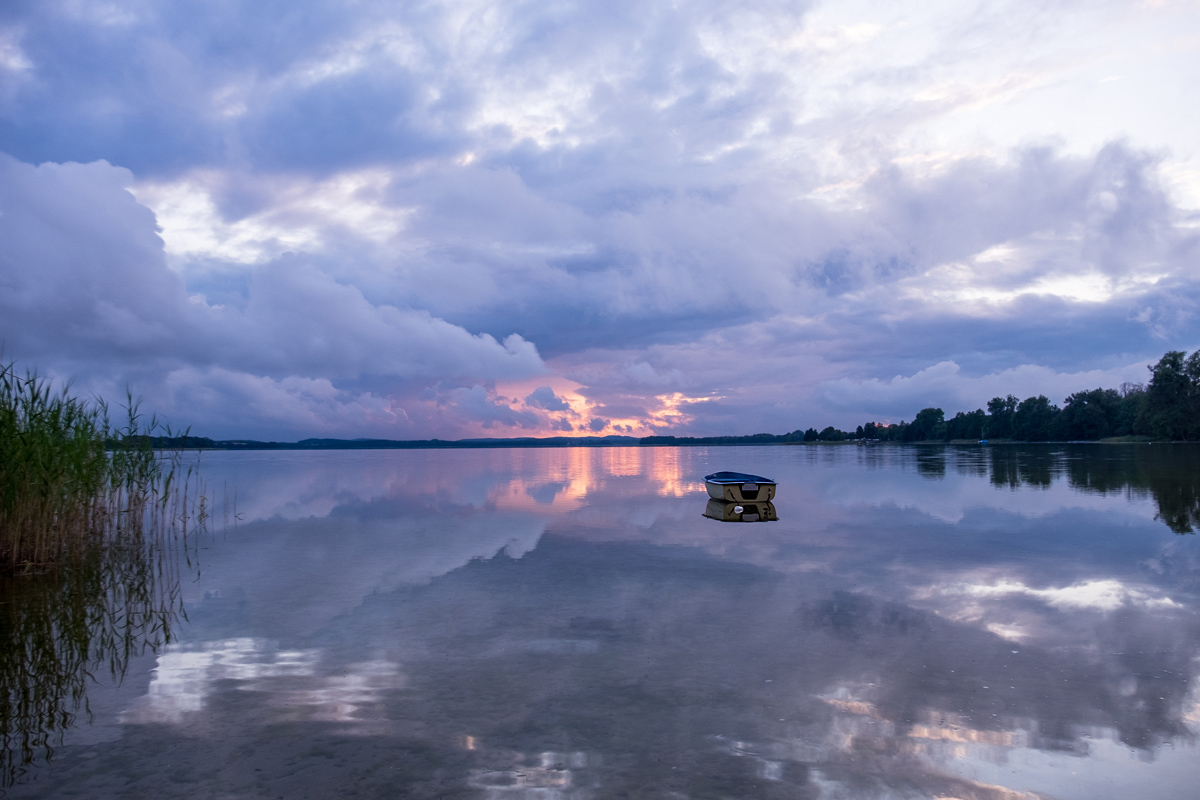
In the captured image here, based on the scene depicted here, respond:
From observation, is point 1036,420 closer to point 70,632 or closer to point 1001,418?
point 1001,418

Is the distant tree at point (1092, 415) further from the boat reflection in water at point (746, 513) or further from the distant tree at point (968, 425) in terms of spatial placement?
the boat reflection in water at point (746, 513)

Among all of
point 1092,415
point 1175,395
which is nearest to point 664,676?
point 1175,395

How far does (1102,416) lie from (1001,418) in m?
32.9

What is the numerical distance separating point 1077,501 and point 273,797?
27.5 m

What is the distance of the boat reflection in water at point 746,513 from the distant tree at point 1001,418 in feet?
546

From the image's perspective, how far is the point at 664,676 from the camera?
24.3 feet

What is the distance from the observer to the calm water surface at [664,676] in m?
5.27

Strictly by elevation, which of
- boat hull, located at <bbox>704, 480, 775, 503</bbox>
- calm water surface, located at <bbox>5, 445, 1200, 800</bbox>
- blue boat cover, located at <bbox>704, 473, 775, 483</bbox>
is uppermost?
blue boat cover, located at <bbox>704, 473, 775, 483</bbox>

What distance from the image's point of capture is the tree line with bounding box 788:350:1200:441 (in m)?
105

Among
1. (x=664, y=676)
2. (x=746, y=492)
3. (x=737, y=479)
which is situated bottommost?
(x=664, y=676)

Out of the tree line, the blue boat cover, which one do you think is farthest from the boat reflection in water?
the tree line

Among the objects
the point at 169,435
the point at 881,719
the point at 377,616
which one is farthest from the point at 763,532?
the point at 169,435

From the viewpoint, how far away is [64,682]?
24.6 ft

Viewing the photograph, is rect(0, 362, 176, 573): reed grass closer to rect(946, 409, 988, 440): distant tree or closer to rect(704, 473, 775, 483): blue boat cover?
rect(704, 473, 775, 483): blue boat cover
